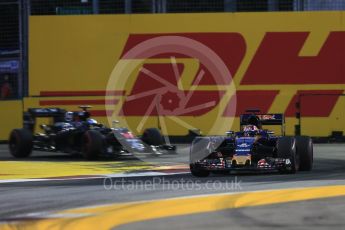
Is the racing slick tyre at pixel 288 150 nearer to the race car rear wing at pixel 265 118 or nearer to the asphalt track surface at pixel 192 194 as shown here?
the asphalt track surface at pixel 192 194

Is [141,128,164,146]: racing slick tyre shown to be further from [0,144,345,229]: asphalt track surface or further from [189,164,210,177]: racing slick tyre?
[189,164,210,177]: racing slick tyre

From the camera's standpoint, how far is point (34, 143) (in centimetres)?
1847

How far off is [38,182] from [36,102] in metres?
12.7

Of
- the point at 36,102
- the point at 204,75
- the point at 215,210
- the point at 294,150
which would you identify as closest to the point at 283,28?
the point at 204,75

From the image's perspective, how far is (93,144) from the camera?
53.2 ft

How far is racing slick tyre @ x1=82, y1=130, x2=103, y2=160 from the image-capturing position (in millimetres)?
16219

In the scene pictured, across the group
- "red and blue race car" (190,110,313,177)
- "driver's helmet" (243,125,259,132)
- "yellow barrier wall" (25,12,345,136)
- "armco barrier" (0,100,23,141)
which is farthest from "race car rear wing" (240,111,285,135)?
"armco barrier" (0,100,23,141)

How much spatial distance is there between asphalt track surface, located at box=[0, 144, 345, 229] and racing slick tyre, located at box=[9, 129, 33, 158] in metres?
6.44

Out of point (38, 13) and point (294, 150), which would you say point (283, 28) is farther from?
point (294, 150)

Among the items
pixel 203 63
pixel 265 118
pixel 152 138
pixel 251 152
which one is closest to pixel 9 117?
pixel 203 63

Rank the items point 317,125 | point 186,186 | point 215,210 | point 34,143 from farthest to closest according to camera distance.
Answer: point 317,125 < point 34,143 < point 186,186 < point 215,210

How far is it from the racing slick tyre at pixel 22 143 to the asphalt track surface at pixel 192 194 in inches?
254

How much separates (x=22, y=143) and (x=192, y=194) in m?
9.42

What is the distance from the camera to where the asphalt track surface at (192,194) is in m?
7.55
